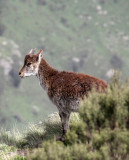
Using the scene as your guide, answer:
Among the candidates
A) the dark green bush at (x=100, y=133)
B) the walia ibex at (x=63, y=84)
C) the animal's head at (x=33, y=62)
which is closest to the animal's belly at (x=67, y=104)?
the walia ibex at (x=63, y=84)

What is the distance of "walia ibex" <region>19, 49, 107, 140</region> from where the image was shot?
9.70 metres

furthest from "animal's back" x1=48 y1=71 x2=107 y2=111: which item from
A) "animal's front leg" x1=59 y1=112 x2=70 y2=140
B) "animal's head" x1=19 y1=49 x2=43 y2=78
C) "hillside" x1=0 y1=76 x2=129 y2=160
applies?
"hillside" x1=0 y1=76 x2=129 y2=160

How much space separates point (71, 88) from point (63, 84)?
0.40 metres

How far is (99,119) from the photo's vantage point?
7.19m

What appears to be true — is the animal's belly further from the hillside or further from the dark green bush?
the dark green bush

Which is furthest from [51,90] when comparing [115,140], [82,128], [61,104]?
[115,140]

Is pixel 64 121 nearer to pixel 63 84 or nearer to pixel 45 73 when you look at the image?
pixel 63 84

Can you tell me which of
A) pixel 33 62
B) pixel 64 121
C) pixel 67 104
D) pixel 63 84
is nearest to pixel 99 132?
pixel 67 104

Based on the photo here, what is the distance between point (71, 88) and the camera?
389 inches

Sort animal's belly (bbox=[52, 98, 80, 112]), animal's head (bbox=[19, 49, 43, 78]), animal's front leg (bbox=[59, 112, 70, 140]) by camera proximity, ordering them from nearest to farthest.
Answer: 1. animal's belly (bbox=[52, 98, 80, 112])
2. animal's front leg (bbox=[59, 112, 70, 140])
3. animal's head (bbox=[19, 49, 43, 78])

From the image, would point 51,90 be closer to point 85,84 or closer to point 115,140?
point 85,84

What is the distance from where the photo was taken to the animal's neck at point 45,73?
11.2 meters

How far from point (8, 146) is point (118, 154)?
186 inches

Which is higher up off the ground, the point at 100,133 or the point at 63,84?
the point at 63,84
